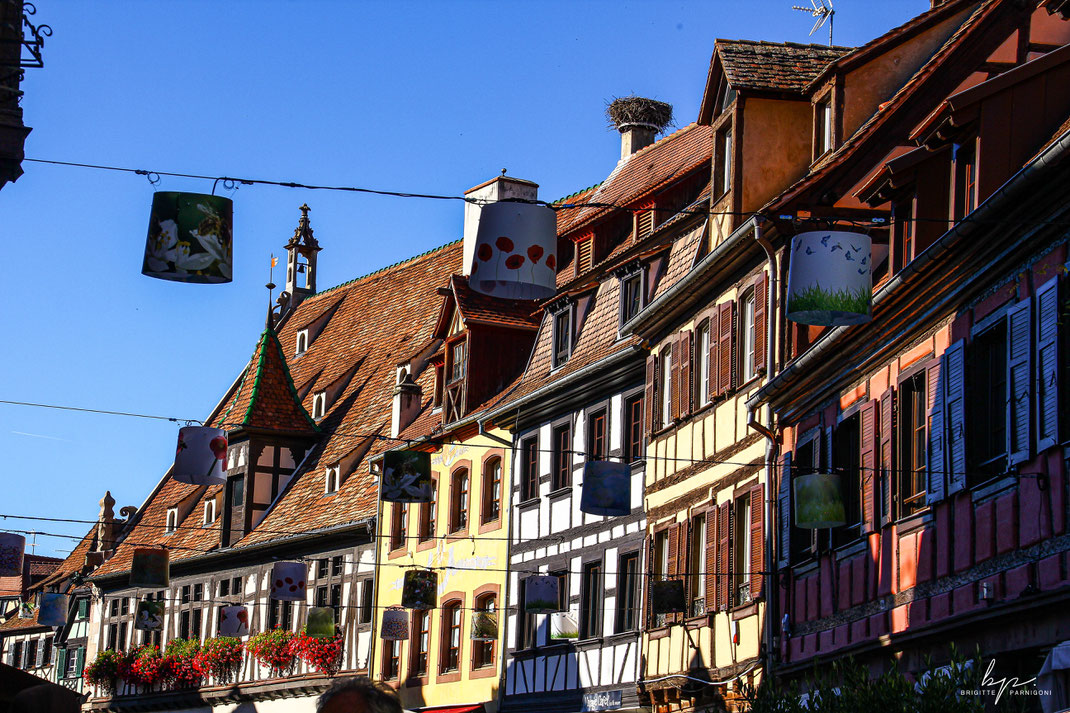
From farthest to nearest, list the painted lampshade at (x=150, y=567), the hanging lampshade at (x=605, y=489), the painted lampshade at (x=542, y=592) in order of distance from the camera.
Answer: the painted lampshade at (x=150, y=567) → the painted lampshade at (x=542, y=592) → the hanging lampshade at (x=605, y=489)

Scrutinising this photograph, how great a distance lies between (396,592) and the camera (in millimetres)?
35875

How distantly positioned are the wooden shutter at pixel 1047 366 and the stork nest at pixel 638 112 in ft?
74.1

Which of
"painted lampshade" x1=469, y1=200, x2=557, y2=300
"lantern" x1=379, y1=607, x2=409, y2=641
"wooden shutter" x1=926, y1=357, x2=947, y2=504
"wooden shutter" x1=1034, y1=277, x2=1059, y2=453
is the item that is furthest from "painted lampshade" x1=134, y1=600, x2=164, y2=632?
"wooden shutter" x1=1034, y1=277, x2=1059, y2=453

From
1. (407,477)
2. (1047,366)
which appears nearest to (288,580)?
(407,477)

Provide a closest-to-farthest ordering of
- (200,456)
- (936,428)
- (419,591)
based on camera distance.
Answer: (936,428) < (200,456) < (419,591)

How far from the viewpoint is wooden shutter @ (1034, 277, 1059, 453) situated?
14000mm

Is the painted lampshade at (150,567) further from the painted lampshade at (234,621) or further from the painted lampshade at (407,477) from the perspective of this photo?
the painted lampshade at (407,477)

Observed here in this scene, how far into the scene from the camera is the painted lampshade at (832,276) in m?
15.4

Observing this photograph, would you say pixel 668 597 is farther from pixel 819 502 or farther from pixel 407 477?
pixel 819 502

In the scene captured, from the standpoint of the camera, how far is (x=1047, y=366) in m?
14.2

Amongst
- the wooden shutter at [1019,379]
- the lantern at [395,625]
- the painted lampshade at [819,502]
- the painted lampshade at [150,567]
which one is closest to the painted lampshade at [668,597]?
the painted lampshade at [819,502]

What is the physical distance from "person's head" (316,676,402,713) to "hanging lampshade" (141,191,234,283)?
10367 mm

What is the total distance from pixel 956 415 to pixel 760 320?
6516 millimetres

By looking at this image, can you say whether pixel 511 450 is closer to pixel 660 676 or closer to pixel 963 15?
pixel 660 676
